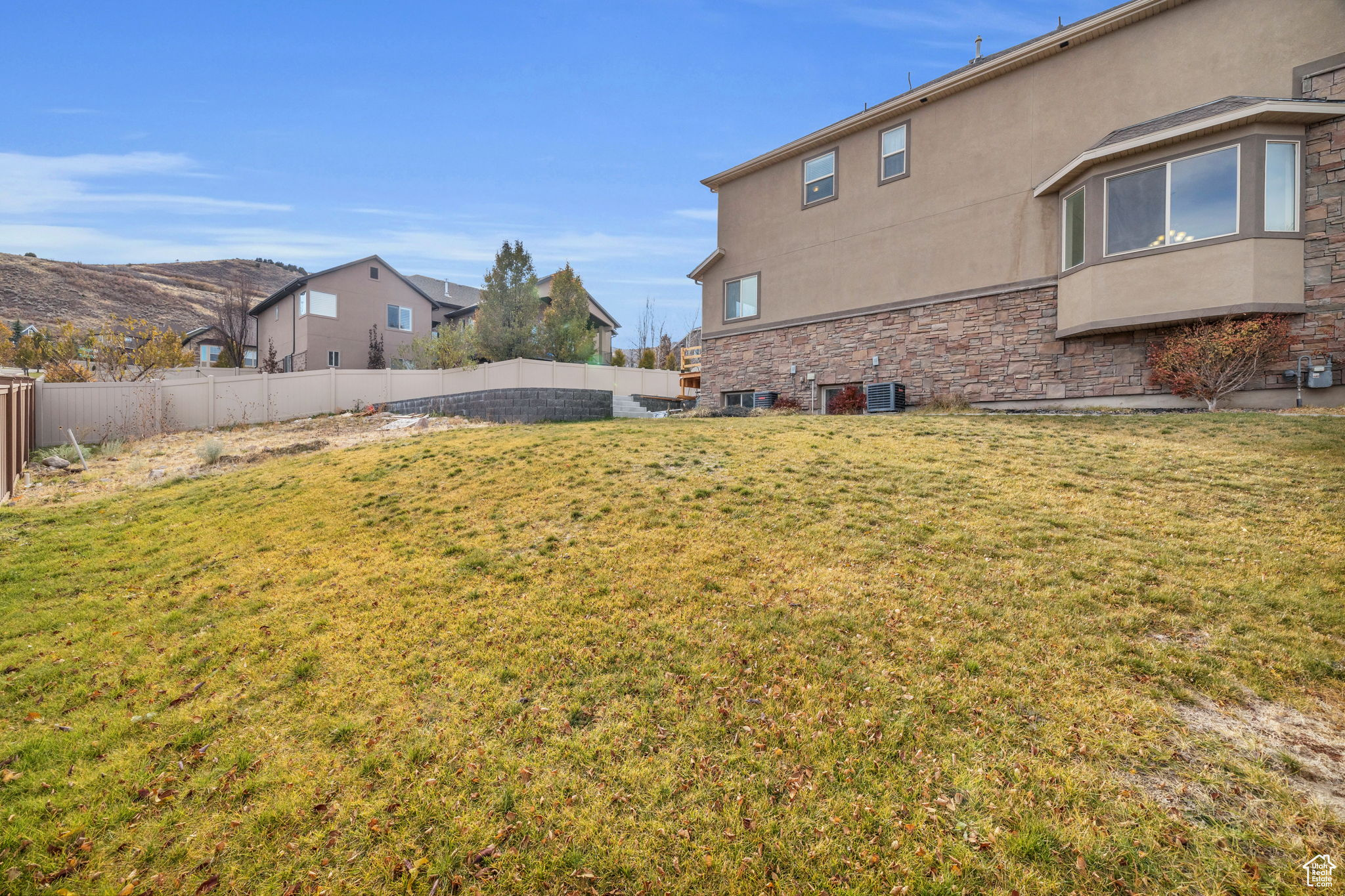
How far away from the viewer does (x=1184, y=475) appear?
21.0 feet

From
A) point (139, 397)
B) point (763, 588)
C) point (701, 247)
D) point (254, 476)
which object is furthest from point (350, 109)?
point (701, 247)

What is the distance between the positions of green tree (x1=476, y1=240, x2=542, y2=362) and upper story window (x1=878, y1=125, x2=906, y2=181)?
15468mm

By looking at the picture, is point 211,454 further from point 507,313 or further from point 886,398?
point 886,398

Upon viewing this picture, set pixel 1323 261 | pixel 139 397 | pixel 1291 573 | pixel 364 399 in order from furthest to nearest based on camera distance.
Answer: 1. pixel 364 399
2. pixel 139 397
3. pixel 1323 261
4. pixel 1291 573

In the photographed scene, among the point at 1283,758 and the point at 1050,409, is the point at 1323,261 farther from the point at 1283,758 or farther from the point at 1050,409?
the point at 1283,758

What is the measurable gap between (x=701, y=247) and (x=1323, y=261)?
48318mm

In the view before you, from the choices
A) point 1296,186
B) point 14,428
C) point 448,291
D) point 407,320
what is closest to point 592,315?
point 407,320

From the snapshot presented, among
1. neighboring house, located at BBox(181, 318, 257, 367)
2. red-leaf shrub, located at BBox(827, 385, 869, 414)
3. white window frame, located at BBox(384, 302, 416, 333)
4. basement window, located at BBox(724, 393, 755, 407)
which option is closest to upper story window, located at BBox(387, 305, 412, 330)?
white window frame, located at BBox(384, 302, 416, 333)

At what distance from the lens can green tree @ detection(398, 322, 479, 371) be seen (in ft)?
76.4

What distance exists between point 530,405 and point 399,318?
21213 mm

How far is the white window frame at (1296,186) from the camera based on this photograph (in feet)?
30.5

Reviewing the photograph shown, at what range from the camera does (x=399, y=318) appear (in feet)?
103

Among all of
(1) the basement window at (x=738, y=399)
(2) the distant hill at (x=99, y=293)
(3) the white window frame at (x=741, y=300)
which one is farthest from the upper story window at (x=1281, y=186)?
(2) the distant hill at (x=99, y=293)

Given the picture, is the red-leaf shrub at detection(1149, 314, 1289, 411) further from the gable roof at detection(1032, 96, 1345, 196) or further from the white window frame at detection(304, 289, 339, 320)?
the white window frame at detection(304, 289, 339, 320)
